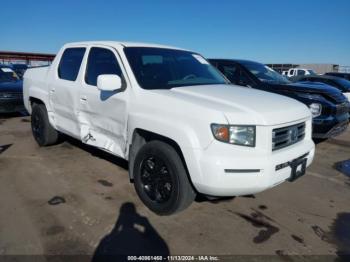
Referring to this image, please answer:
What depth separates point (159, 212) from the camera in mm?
3352

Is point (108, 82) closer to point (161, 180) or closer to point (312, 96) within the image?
point (161, 180)

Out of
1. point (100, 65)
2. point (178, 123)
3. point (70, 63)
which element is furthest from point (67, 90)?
point (178, 123)

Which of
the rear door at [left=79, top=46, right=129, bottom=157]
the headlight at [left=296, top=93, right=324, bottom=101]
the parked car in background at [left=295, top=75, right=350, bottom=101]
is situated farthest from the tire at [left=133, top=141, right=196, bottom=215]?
the parked car in background at [left=295, top=75, right=350, bottom=101]

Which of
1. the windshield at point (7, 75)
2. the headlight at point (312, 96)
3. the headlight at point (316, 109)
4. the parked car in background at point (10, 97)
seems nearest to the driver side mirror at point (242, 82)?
the headlight at point (312, 96)

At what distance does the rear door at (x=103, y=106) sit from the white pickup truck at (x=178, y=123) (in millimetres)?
13

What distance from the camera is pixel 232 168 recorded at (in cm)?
282

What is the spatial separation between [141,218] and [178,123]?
1114 millimetres

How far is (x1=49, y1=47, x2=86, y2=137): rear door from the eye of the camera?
4605mm

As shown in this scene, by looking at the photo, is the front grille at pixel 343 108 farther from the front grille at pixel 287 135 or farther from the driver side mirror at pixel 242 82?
the front grille at pixel 287 135

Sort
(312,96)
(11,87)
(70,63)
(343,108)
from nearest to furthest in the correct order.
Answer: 1. (70,63)
2. (312,96)
3. (343,108)
4. (11,87)

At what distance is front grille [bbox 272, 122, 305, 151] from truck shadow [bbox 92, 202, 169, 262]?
1.44 meters

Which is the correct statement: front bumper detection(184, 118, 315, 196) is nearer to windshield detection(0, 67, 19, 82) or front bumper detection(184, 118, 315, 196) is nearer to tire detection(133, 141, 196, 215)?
tire detection(133, 141, 196, 215)

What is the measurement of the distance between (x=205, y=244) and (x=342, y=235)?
1444 mm

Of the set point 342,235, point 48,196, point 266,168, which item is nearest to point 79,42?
point 48,196
